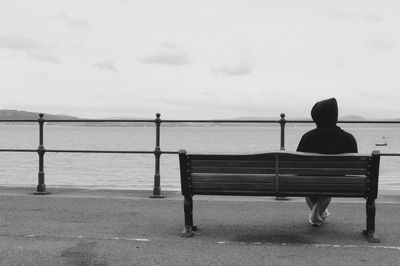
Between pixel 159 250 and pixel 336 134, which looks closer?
pixel 159 250

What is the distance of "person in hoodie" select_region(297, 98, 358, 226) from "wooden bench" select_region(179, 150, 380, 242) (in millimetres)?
558

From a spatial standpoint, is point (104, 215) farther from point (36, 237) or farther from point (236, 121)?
point (236, 121)

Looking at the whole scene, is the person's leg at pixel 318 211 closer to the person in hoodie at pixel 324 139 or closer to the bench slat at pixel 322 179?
the person in hoodie at pixel 324 139

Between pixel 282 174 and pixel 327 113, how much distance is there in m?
Answer: 0.99

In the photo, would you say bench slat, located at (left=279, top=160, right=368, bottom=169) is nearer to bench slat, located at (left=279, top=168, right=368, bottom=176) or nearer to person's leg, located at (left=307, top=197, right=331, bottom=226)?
bench slat, located at (left=279, top=168, right=368, bottom=176)

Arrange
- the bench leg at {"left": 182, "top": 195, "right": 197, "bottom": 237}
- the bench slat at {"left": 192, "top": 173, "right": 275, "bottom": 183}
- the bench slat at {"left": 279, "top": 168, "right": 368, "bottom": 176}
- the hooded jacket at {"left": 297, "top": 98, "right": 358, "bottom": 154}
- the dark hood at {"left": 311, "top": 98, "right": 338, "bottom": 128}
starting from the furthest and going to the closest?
the dark hood at {"left": 311, "top": 98, "right": 338, "bottom": 128}
the hooded jacket at {"left": 297, "top": 98, "right": 358, "bottom": 154}
the bench leg at {"left": 182, "top": 195, "right": 197, "bottom": 237}
the bench slat at {"left": 192, "top": 173, "right": 275, "bottom": 183}
the bench slat at {"left": 279, "top": 168, "right": 368, "bottom": 176}

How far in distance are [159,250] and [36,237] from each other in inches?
53.8

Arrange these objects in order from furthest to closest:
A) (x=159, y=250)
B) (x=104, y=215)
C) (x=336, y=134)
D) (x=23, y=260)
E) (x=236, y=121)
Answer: (x=236, y=121)
(x=104, y=215)
(x=336, y=134)
(x=159, y=250)
(x=23, y=260)

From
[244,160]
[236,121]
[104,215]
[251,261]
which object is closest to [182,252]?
[251,261]

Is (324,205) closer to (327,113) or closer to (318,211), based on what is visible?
(318,211)

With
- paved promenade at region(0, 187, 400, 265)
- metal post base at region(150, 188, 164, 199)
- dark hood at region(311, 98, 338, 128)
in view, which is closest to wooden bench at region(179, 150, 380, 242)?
paved promenade at region(0, 187, 400, 265)

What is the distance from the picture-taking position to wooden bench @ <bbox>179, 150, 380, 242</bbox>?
5754mm

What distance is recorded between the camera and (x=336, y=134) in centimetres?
631

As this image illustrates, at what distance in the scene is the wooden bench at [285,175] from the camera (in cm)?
575
